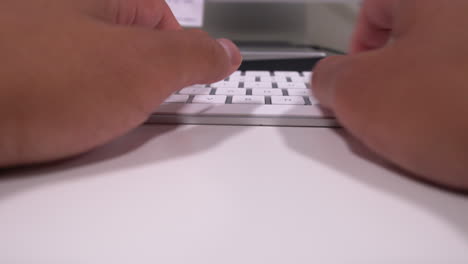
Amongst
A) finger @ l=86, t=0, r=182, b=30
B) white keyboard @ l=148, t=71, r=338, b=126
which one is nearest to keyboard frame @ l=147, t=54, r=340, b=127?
white keyboard @ l=148, t=71, r=338, b=126

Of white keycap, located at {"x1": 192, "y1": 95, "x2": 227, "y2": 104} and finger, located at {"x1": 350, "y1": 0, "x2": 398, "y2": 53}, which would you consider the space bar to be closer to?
white keycap, located at {"x1": 192, "y1": 95, "x2": 227, "y2": 104}

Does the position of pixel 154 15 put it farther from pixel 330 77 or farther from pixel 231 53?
pixel 330 77

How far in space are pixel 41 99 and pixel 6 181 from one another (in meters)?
0.06

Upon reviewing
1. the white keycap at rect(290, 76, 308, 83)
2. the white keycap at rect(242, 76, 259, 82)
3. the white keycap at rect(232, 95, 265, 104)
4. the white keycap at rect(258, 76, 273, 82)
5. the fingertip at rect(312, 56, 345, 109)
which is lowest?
the white keycap at rect(232, 95, 265, 104)

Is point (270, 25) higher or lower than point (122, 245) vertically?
higher

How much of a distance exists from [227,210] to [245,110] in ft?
0.48

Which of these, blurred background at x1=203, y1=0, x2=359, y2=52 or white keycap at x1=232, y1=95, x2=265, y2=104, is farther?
blurred background at x1=203, y1=0, x2=359, y2=52

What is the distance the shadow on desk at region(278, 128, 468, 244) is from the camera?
6.8 inches

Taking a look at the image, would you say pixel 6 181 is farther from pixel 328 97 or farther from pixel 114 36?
pixel 328 97

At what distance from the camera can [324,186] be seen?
20cm

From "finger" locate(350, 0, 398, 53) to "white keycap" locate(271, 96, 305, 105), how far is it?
0.40 ft

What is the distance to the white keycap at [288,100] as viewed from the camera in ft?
1.03

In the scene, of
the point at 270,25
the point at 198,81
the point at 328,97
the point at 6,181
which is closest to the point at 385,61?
the point at 328,97

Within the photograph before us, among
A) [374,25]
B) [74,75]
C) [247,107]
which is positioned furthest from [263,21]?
[74,75]
